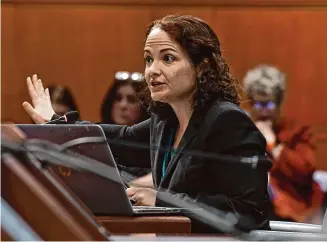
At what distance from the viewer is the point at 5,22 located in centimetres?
482

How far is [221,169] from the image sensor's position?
5.96ft

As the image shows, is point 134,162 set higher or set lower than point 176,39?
lower

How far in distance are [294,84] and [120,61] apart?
1119mm

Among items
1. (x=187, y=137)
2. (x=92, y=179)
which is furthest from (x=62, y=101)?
(x=92, y=179)

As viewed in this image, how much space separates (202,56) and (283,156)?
1.48 metres

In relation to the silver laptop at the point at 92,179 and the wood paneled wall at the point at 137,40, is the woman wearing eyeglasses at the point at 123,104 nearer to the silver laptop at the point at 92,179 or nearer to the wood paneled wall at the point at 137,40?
the wood paneled wall at the point at 137,40

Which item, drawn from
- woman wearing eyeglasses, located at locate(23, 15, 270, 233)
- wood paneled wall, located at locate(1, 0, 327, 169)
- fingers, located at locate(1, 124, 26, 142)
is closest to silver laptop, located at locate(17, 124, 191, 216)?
woman wearing eyeglasses, located at locate(23, 15, 270, 233)

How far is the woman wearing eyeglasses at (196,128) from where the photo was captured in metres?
1.81

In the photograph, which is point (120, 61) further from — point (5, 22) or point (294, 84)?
point (294, 84)

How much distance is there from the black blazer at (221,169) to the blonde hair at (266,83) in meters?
1.79

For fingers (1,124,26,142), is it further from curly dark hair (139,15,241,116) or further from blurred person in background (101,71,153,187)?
blurred person in background (101,71,153,187)

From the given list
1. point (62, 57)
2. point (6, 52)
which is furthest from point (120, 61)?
point (6, 52)

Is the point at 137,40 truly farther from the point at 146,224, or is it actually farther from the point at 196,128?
the point at 146,224

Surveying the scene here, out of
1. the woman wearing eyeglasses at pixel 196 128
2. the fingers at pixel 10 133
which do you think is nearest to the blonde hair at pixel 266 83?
the woman wearing eyeglasses at pixel 196 128
